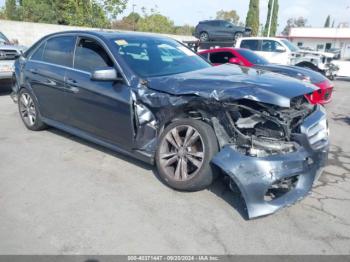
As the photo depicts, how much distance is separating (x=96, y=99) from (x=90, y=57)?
669 mm

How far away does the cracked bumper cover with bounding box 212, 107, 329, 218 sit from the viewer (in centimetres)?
304

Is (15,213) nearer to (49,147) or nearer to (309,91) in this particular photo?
(49,147)

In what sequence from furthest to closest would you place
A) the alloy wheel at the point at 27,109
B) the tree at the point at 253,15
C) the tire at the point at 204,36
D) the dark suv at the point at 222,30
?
1. the tree at the point at 253,15
2. the tire at the point at 204,36
3. the dark suv at the point at 222,30
4. the alloy wheel at the point at 27,109

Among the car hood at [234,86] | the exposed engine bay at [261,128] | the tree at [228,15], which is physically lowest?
the exposed engine bay at [261,128]

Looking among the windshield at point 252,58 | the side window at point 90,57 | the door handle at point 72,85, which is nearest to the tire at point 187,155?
the side window at point 90,57

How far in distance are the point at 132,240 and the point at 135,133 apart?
1.42 metres

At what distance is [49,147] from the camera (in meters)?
5.14

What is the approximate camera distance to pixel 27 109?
5.86m

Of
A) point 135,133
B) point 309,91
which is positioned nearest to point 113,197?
point 135,133

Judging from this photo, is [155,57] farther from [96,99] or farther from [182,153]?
[182,153]

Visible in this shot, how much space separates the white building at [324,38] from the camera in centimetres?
5424

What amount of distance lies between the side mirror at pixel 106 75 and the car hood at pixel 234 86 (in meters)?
0.41

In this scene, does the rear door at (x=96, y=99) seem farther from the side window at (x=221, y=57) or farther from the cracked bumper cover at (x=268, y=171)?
the side window at (x=221, y=57)

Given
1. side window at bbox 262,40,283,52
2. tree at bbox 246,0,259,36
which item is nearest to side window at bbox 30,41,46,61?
side window at bbox 262,40,283,52
